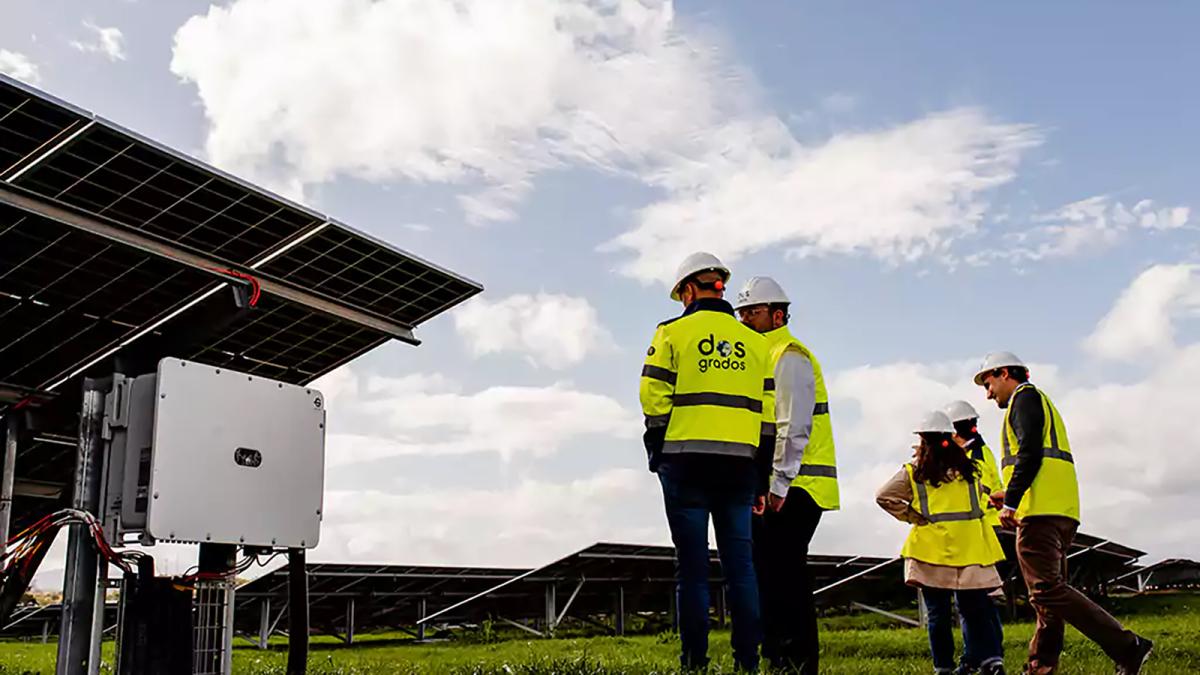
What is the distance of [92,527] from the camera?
592cm

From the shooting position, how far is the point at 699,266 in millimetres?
6152

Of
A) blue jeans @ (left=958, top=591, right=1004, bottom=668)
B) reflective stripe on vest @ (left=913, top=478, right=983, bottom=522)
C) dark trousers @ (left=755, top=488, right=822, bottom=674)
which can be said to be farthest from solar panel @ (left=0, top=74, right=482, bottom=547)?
blue jeans @ (left=958, top=591, right=1004, bottom=668)

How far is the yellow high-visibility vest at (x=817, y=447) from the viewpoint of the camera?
6.45 meters

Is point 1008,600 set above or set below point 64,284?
below

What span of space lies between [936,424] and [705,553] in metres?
3.13

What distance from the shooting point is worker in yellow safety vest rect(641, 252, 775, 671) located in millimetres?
5629

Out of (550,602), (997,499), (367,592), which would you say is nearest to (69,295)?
(997,499)

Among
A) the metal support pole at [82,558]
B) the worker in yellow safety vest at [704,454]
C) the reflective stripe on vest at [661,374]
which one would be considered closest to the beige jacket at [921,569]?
the worker in yellow safety vest at [704,454]

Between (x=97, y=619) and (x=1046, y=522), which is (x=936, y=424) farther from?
(x=97, y=619)

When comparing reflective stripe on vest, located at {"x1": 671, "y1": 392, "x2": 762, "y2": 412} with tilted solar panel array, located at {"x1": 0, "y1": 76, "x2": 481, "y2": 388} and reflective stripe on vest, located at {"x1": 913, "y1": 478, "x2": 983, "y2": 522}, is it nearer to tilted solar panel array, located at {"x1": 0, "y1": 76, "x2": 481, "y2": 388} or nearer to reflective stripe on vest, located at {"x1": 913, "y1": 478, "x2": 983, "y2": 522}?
reflective stripe on vest, located at {"x1": 913, "y1": 478, "x2": 983, "y2": 522}

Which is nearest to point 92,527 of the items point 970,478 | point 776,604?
point 776,604

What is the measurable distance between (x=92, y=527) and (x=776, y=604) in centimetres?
364

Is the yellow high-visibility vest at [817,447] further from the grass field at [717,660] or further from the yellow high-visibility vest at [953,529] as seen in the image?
the yellow high-visibility vest at [953,529]

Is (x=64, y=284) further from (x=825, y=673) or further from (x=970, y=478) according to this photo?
(x=970, y=478)
